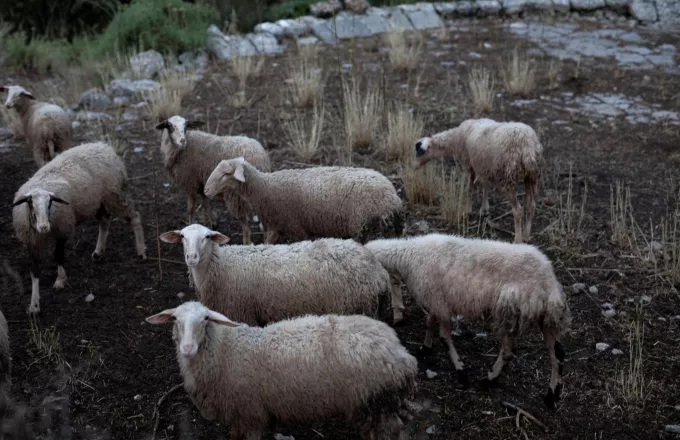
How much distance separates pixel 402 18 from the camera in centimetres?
1438

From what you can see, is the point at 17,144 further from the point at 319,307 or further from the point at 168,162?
the point at 319,307

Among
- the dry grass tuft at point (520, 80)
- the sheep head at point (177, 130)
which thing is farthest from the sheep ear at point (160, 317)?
the dry grass tuft at point (520, 80)

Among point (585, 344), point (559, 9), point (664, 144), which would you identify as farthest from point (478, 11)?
point (585, 344)

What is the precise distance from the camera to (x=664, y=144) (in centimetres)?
884

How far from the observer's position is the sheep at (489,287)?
4547 mm

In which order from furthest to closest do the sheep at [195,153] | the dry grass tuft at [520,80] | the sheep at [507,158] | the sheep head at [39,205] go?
1. the dry grass tuft at [520,80]
2. the sheep at [195,153]
3. the sheep at [507,158]
4. the sheep head at [39,205]

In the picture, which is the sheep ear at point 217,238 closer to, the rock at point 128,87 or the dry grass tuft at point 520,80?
the rock at point 128,87

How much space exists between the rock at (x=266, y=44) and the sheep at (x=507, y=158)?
6.44m

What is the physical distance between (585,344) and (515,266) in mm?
1175

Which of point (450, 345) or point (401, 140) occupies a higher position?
point (401, 140)

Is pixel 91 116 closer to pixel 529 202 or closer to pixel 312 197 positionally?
pixel 312 197

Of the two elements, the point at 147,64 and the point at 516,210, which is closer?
the point at 516,210

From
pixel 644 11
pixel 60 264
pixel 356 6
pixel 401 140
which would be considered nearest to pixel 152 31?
pixel 356 6

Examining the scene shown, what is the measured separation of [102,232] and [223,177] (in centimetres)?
158
